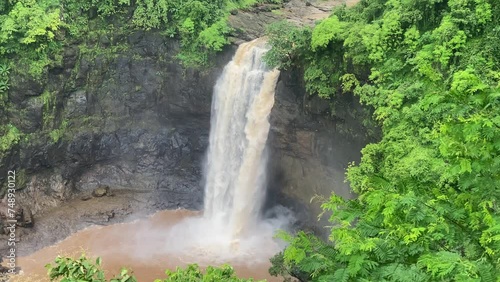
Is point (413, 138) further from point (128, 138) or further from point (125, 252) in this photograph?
point (128, 138)

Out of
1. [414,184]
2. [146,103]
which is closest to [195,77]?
[146,103]

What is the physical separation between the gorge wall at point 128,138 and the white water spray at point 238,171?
69 cm

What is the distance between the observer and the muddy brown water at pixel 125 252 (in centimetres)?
1639

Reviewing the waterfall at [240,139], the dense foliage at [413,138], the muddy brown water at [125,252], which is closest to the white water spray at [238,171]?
the waterfall at [240,139]

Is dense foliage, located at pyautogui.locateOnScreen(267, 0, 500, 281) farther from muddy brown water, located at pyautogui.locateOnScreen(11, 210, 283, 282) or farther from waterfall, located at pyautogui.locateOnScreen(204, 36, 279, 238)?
muddy brown water, located at pyautogui.locateOnScreen(11, 210, 283, 282)

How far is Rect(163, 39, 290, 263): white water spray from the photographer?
58.4ft

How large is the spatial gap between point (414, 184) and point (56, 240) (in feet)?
54.1

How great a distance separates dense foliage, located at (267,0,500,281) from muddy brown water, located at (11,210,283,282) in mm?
5709

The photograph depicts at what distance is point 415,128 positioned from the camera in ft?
37.4

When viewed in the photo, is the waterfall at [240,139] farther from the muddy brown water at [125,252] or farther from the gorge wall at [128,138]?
the muddy brown water at [125,252]

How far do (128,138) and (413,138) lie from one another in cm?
1442

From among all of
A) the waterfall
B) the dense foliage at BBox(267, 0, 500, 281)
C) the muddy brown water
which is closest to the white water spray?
the waterfall

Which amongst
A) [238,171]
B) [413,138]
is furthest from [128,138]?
[413,138]

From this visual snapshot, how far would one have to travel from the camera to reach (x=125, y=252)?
1783 centimetres
